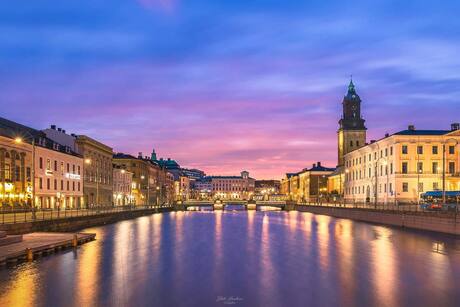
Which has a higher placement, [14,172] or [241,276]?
[14,172]

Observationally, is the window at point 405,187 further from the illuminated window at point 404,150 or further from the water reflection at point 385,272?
the water reflection at point 385,272

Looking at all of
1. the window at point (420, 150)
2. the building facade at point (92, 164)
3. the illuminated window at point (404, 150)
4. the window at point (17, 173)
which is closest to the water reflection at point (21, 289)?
the window at point (17, 173)

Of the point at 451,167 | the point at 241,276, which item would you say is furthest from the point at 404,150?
Answer: the point at 241,276

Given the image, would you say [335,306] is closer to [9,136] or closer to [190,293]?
[190,293]

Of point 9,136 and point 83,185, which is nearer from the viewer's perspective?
point 9,136

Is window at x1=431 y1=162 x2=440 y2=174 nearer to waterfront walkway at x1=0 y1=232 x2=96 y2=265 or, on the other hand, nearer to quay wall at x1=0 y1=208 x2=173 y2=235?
quay wall at x1=0 y1=208 x2=173 y2=235

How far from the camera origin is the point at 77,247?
4594 centimetres

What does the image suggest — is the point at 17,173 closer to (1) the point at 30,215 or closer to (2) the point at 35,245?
(1) the point at 30,215

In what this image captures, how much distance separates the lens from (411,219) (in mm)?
70125

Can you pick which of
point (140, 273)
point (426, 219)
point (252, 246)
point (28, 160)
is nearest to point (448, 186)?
point (426, 219)

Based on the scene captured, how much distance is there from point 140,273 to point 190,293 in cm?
754

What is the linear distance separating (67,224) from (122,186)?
86477 mm

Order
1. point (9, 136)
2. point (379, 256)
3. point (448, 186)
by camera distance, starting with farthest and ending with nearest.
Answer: point (448, 186), point (9, 136), point (379, 256)

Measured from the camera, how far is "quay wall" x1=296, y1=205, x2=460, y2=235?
2286 inches
